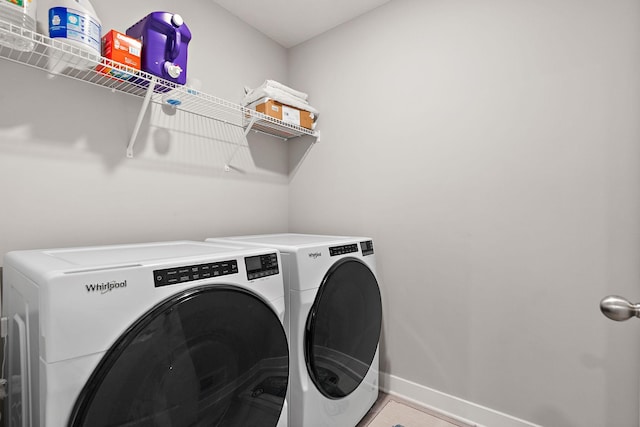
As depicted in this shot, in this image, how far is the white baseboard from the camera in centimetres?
161

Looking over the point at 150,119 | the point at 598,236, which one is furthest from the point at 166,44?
the point at 598,236

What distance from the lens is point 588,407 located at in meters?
1.40

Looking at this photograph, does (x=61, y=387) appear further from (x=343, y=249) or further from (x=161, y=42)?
(x=161, y=42)

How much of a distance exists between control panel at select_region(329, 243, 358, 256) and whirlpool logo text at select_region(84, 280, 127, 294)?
0.88m

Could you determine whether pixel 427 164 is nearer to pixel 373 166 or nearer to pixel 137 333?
pixel 373 166

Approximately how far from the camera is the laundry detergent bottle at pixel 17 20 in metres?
1.03

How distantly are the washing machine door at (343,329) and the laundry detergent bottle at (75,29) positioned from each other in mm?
1282

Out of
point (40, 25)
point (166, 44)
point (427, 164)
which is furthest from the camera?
point (427, 164)

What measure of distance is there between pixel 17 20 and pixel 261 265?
116cm

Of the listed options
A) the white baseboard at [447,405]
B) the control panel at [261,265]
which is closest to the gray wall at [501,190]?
the white baseboard at [447,405]

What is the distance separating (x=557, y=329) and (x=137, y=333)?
1714 millimetres

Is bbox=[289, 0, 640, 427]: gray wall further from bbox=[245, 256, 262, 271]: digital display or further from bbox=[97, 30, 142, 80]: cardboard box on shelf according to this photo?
bbox=[97, 30, 142, 80]: cardboard box on shelf

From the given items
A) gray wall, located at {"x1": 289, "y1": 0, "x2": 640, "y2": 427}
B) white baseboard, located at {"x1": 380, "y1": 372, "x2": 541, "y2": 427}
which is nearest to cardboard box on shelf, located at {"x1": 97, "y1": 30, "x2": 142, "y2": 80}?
gray wall, located at {"x1": 289, "y1": 0, "x2": 640, "y2": 427}

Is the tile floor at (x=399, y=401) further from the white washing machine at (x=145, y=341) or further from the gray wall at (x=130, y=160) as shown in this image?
the gray wall at (x=130, y=160)
